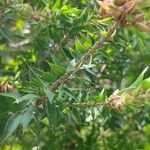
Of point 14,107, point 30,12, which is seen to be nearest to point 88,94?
point 14,107

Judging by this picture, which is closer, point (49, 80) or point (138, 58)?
point (49, 80)

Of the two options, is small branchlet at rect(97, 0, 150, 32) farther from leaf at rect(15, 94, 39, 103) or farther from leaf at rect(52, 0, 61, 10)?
leaf at rect(52, 0, 61, 10)

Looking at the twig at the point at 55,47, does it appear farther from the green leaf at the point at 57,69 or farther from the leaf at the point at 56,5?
the green leaf at the point at 57,69

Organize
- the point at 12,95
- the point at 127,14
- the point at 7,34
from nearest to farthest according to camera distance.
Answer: the point at 127,14, the point at 12,95, the point at 7,34

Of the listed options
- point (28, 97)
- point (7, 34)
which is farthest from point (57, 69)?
point (7, 34)

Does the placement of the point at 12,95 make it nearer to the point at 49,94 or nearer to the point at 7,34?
the point at 49,94

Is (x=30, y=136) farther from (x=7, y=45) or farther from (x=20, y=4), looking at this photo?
(x=20, y=4)

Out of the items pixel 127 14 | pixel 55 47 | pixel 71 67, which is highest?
pixel 127 14
